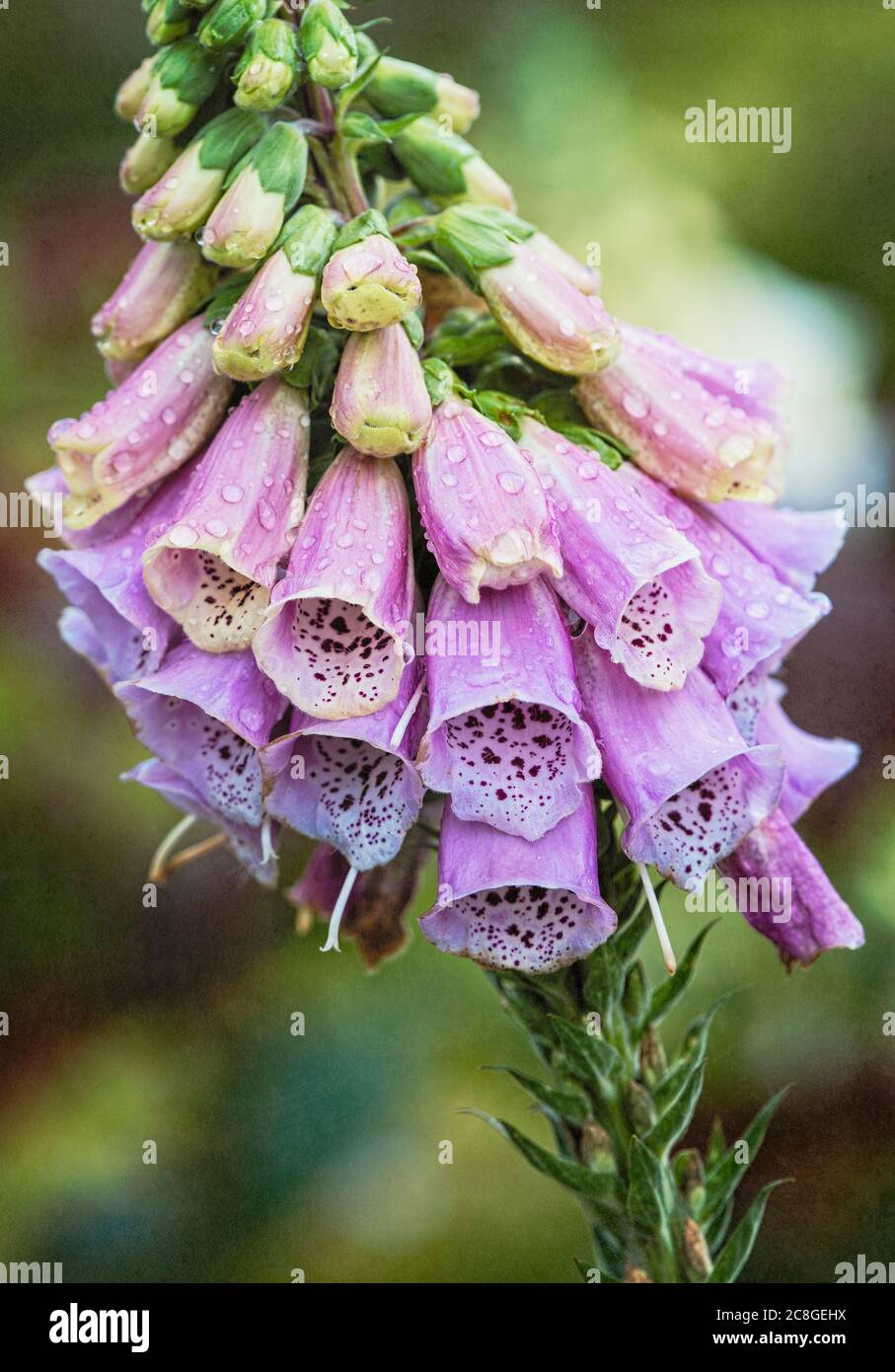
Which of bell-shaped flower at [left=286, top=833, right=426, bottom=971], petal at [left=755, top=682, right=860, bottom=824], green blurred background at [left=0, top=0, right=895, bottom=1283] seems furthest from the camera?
green blurred background at [left=0, top=0, right=895, bottom=1283]

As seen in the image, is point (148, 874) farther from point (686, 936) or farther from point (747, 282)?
point (747, 282)

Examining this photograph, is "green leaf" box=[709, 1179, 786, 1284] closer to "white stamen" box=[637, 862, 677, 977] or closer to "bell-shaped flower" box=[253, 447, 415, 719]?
"white stamen" box=[637, 862, 677, 977]

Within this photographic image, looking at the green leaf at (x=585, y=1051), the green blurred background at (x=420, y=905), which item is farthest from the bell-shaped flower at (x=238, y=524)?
the green blurred background at (x=420, y=905)

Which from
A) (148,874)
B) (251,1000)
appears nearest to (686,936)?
(251,1000)

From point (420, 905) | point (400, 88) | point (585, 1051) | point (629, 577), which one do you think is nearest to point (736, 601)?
point (629, 577)

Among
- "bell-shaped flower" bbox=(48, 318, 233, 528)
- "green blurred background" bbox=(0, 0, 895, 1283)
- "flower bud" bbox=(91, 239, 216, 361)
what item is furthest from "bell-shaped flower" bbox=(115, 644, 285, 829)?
"green blurred background" bbox=(0, 0, 895, 1283)

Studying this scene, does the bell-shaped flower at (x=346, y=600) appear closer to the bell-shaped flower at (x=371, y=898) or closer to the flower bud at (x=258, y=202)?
the flower bud at (x=258, y=202)
